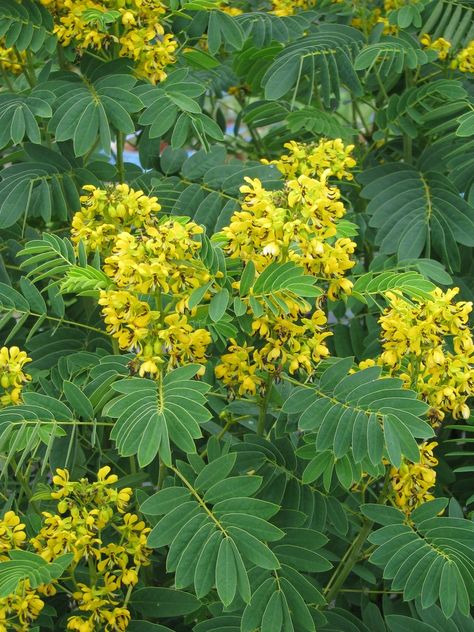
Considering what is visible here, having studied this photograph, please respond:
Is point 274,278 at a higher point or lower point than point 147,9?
lower

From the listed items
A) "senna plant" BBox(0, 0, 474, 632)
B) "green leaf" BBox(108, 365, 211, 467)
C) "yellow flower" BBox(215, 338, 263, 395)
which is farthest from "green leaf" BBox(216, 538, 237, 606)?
"yellow flower" BBox(215, 338, 263, 395)

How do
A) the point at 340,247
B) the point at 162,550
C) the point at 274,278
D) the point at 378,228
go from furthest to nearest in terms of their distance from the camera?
1. the point at 378,228
2. the point at 162,550
3. the point at 340,247
4. the point at 274,278

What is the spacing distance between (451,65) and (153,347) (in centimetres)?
153

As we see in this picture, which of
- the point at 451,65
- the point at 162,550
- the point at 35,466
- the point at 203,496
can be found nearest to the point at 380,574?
the point at 162,550

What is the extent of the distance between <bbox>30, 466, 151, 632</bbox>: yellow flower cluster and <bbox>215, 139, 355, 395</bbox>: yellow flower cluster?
317 mm

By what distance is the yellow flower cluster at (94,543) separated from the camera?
172cm

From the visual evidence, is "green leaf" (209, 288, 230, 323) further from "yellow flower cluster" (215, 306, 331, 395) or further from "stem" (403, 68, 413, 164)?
"stem" (403, 68, 413, 164)

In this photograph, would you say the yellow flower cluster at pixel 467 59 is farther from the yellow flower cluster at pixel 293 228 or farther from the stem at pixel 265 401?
the stem at pixel 265 401

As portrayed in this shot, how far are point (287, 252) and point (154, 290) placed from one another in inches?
9.4

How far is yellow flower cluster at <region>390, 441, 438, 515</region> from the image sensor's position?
179 cm

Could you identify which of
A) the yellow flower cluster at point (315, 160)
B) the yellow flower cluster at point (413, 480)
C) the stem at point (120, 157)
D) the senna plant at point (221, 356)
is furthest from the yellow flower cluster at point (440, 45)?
the yellow flower cluster at point (413, 480)

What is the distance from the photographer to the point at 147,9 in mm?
2305

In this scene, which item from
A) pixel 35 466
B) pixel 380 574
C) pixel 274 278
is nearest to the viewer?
pixel 274 278

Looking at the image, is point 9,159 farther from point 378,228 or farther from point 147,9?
point 378,228
